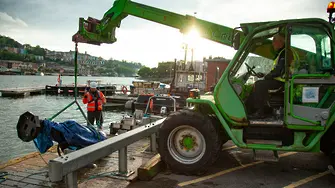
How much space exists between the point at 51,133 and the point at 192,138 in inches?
116

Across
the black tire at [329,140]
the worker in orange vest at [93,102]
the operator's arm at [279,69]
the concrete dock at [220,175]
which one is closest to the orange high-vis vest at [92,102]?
the worker in orange vest at [93,102]

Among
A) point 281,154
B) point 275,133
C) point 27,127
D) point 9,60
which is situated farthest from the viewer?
point 9,60

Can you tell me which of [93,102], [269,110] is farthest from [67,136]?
[93,102]

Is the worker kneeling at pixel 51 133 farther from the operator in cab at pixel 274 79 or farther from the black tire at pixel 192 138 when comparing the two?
the operator in cab at pixel 274 79

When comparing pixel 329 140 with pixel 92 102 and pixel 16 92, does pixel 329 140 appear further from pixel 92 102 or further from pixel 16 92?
pixel 16 92

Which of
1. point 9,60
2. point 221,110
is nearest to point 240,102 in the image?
point 221,110

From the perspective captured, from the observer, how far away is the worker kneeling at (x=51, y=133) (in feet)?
17.7

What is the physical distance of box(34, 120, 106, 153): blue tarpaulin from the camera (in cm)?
576

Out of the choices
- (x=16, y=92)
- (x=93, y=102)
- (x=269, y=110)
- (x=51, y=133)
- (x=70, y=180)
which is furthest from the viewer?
(x=16, y=92)

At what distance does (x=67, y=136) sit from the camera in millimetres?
6133

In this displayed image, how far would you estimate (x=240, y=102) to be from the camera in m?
5.09

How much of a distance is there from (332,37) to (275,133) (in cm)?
188

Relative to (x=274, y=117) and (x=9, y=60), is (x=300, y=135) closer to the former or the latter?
(x=274, y=117)

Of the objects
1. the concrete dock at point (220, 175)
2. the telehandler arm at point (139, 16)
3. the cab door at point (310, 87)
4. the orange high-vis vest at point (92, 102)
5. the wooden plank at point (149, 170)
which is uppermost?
the telehandler arm at point (139, 16)
